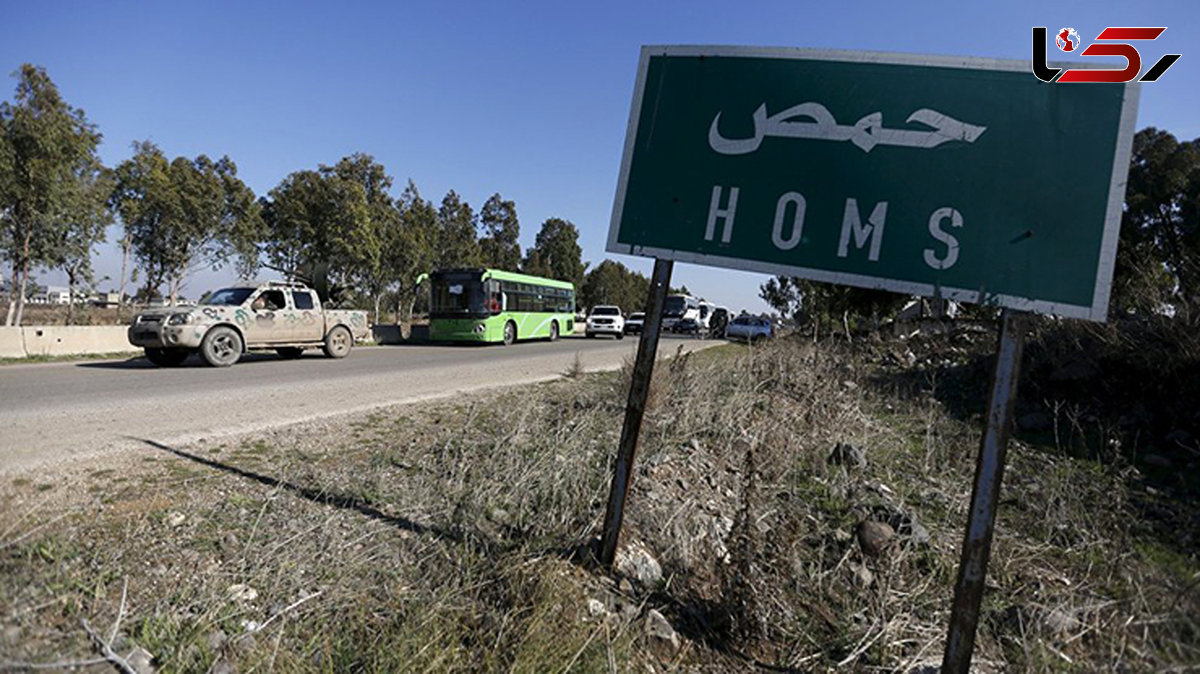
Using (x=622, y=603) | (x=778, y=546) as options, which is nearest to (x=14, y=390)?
(x=622, y=603)

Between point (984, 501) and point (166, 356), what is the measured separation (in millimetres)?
14341

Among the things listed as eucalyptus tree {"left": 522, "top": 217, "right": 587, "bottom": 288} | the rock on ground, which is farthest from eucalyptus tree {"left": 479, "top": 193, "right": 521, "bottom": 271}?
the rock on ground

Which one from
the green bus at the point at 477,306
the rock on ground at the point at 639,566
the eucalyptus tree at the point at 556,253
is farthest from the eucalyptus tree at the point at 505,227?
the rock on ground at the point at 639,566

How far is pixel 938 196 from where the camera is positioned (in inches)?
89.7

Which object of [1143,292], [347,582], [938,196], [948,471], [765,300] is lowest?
[347,582]

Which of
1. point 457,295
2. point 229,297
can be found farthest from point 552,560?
point 457,295

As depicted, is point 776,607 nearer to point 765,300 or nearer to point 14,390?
point 14,390

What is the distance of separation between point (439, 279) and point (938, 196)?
808 inches

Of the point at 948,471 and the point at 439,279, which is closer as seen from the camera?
the point at 948,471

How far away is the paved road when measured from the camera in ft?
16.9

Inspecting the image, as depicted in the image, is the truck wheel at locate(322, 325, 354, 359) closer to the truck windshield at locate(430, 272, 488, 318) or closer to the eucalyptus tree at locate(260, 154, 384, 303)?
the truck windshield at locate(430, 272, 488, 318)

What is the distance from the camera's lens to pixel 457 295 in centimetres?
2091

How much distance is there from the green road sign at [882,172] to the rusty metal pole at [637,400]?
0.52 ft
